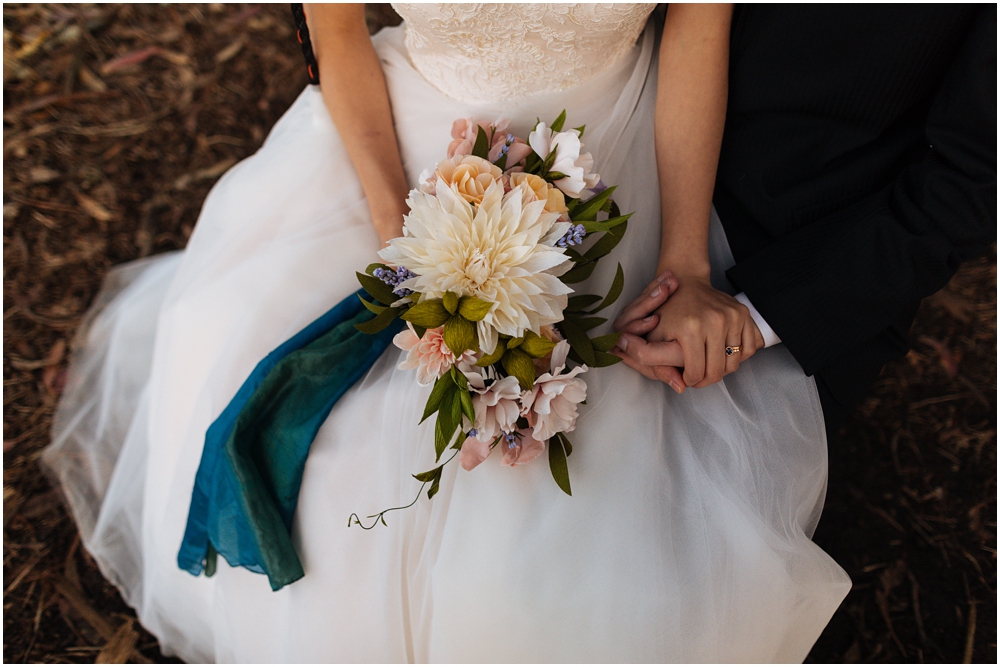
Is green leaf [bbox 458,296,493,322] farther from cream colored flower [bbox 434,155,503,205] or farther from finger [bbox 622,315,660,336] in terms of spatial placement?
finger [bbox 622,315,660,336]

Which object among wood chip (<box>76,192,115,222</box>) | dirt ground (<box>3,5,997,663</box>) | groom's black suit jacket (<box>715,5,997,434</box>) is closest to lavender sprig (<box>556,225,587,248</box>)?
groom's black suit jacket (<box>715,5,997,434</box>)

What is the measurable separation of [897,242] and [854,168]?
0.18m

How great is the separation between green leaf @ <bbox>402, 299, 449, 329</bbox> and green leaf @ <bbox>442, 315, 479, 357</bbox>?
12 mm

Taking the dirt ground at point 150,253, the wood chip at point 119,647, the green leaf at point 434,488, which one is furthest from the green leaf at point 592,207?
the wood chip at point 119,647

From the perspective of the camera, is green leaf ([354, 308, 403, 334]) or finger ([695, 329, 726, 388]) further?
finger ([695, 329, 726, 388])

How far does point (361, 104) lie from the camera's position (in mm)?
1232

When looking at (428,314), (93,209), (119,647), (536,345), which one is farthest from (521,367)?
(93,209)

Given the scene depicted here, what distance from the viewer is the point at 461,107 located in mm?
1224

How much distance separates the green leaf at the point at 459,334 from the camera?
30.1 inches

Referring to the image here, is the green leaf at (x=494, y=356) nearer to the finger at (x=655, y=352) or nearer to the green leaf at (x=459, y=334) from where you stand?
the green leaf at (x=459, y=334)

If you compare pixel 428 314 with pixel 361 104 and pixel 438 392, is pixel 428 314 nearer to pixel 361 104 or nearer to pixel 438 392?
pixel 438 392

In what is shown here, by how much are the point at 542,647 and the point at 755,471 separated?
0.43m

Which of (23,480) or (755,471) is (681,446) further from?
(23,480)

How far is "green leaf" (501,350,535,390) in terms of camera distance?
2.67 ft
